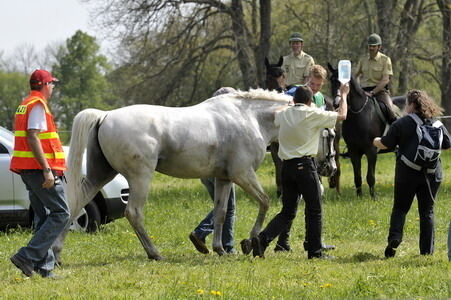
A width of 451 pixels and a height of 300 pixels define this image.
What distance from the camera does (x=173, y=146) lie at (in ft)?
28.6

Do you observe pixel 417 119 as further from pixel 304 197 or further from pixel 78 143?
pixel 78 143

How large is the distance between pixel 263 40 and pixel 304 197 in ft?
67.0

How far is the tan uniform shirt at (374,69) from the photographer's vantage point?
15.2 meters

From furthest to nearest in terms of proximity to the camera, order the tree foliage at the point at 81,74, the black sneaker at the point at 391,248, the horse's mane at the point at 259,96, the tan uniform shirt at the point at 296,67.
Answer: the tree foliage at the point at 81,74, the tan uniform shirt at the point at 296,67, the horse's mane at the point at 259,96, the black sneaker at the point at 391,248

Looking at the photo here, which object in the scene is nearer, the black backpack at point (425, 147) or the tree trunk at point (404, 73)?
the black backpack at point (425, 147)

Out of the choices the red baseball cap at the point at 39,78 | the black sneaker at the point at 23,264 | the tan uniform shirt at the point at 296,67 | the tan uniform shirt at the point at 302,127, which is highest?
the red baseball cap at the point at 39,78

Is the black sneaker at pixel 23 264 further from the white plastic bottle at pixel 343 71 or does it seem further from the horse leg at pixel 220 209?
the white plastic bottle at pixel 343 71

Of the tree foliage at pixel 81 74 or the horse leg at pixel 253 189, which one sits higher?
the horse leg at pixel 253 189

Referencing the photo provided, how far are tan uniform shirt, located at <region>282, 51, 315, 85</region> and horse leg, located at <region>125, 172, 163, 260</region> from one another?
5993 mm

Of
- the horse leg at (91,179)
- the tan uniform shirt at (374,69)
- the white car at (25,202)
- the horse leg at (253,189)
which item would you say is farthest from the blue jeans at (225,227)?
the tan uniform shirt at (374,69)

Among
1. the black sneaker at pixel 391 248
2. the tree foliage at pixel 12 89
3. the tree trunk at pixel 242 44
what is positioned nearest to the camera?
the black sneaker at pixel 391 248

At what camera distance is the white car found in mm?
11523

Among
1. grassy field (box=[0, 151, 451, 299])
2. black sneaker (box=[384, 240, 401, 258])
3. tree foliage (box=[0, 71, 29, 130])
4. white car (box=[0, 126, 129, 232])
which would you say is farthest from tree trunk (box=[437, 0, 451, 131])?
tree foliage (box=[0, 71, 29, 130])

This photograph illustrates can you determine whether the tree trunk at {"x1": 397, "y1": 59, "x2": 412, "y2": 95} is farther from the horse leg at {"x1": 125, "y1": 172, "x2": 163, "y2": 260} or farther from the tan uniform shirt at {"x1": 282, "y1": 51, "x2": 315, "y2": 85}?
the horse leg at {"x1": 125, "y1": 172, "x2": 163, "y2": 260}
